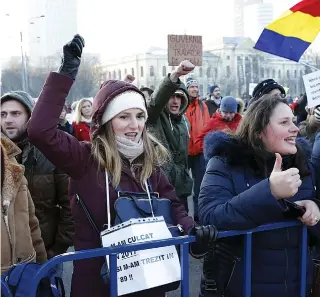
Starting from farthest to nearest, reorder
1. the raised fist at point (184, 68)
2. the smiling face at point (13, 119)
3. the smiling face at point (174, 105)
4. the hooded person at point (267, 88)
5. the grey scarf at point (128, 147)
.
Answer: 1. the smiling face at point (174, 105)
2. the hooded person at point (267, 88)
3. the raised fist at point (184, 68)
4. the smiling face at point (13, 119)
5. the grey scarf at point (128, 147)

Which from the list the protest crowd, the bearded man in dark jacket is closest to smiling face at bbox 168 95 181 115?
the bearded man in dark jacket

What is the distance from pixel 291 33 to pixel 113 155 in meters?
2.69

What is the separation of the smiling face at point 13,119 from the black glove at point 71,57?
1.02 meters

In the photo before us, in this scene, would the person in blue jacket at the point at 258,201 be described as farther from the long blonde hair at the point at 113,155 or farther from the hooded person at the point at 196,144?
the hooded person at the point at 196,144

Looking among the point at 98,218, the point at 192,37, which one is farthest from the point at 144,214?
the point at 192,37

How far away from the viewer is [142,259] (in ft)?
6.16

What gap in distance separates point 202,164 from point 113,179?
4264 mm

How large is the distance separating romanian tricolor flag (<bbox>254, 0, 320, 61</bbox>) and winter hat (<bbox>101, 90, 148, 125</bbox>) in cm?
221

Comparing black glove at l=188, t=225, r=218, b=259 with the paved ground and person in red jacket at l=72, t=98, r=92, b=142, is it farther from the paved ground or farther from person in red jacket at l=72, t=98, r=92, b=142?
person in red jacket at l=72, t=98, r=92, b=142

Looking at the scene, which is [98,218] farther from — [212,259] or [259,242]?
[259,242]

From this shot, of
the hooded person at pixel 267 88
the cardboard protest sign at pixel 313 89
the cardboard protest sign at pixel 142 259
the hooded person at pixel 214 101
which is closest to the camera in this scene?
the cardboard protest sign at pixel 142 259

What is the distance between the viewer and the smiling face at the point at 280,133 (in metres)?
2.35

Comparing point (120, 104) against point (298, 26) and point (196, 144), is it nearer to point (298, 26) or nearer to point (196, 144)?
point (298, 26)

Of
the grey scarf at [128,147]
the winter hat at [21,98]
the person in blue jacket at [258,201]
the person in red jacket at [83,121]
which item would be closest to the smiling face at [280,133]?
the person in blue jacket at [258,201]
